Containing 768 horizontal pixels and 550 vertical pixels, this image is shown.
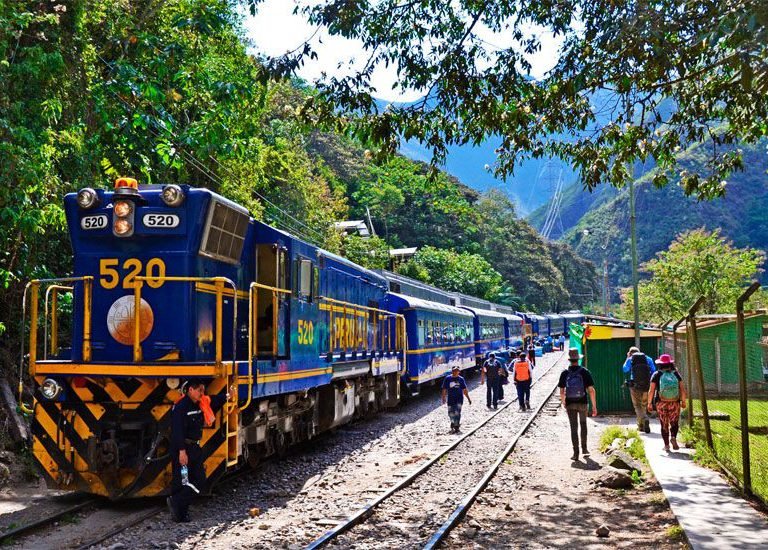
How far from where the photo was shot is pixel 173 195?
8.82 metres

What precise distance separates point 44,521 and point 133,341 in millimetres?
2103

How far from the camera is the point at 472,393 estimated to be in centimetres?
2686

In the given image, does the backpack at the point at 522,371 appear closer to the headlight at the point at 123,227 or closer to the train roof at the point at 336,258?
the train roof at the point at 336,258

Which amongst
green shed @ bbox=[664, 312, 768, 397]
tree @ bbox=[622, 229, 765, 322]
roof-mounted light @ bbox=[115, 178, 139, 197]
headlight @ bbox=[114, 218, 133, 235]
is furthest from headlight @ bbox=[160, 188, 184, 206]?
tree @ bbox=[622, 229, 765, 322]

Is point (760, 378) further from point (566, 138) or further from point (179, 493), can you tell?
point (179, 493)

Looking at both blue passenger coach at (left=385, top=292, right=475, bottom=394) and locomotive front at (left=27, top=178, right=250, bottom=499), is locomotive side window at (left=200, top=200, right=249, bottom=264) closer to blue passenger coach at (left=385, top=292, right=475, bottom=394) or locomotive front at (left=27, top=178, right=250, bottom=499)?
locomotive front at (left=27, top=178, right=250, bottom=499)

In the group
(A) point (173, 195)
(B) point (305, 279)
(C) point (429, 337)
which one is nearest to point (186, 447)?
(A) point (173, 195)

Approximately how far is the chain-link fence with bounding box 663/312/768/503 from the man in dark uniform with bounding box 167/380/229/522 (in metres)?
6.10

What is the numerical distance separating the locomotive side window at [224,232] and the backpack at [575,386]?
18.8 ft

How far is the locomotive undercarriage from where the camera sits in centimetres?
1015

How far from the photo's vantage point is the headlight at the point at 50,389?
8.64m

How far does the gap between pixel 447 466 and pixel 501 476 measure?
1027 millimetres

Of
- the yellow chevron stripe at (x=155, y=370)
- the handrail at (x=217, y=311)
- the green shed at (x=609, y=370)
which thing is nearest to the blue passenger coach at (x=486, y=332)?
the green shed at (x=609, y=370)

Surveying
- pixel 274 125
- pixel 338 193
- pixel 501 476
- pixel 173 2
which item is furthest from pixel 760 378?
pixel 338 193
